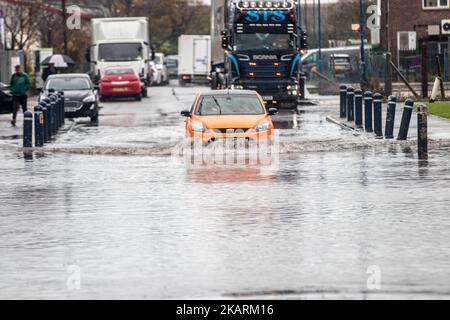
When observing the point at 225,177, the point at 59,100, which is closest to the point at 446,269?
the point at 225,177

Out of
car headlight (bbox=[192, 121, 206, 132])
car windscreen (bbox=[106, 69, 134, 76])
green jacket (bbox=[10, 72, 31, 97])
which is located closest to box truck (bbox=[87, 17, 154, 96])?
car windscreen (bbox=[106, 69, 134, 76])

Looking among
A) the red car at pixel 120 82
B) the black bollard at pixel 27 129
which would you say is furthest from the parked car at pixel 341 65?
the black bollard at pixel 27 129

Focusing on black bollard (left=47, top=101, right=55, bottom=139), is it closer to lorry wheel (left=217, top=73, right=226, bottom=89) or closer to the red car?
lorry wheel (left=217, top=73, right=226, bottom=89)

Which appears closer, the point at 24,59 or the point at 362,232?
the point at 362,232

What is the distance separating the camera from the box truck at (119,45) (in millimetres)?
62812

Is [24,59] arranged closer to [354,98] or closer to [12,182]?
[354,98]

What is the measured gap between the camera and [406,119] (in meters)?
29.0

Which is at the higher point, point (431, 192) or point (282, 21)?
point (282, 21)

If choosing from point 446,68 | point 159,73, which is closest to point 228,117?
point 446,68

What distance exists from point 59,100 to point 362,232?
977 inches

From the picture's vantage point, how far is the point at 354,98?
36.1 m

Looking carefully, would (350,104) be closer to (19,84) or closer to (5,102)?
(19,84)

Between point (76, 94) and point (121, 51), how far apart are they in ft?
67.9

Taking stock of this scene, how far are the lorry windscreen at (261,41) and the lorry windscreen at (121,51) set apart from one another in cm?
1788
